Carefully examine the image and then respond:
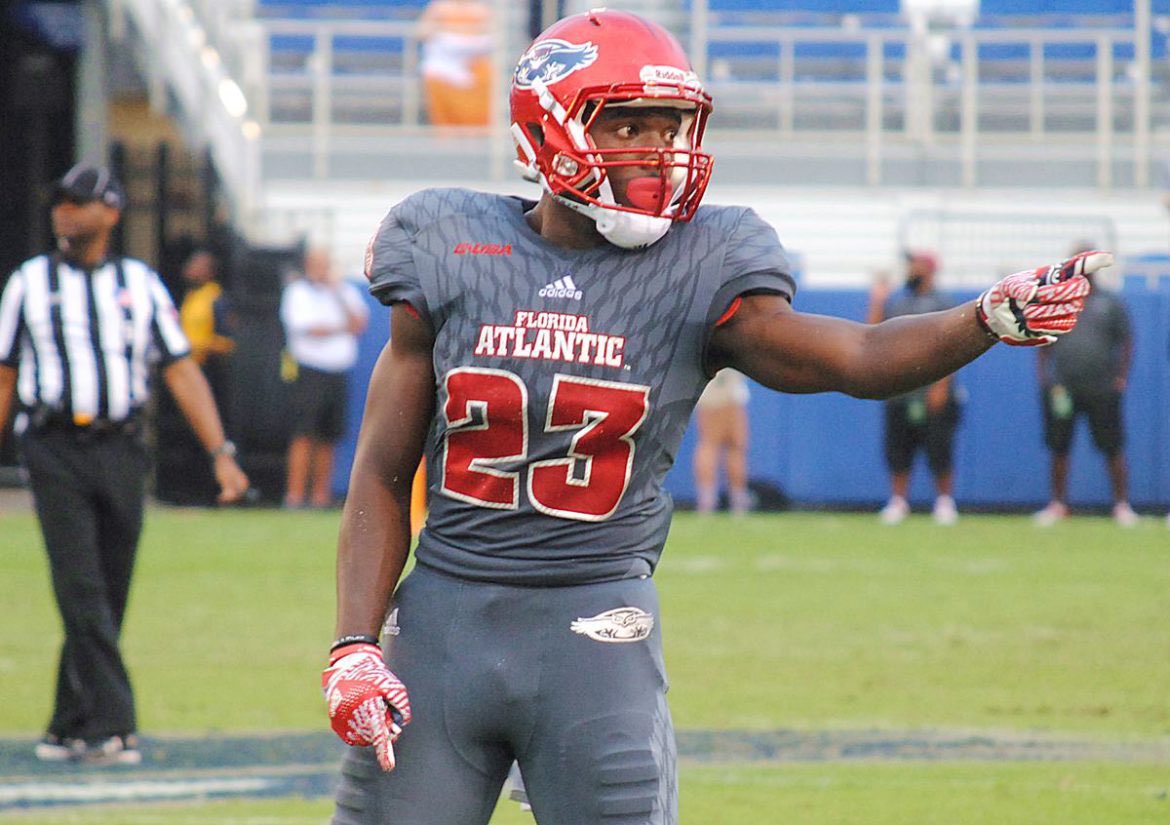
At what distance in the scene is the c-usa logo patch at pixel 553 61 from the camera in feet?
11.2

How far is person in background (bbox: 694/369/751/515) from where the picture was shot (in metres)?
16.0

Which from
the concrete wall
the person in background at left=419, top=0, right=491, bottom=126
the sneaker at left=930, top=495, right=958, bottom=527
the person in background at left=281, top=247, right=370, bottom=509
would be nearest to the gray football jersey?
the person in background at left=281, top=247, right=370, bottom=509

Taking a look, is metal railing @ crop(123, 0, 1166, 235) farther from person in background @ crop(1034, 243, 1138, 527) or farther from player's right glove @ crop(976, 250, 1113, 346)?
player's right glove @ crop(976, 250, 1113, 346)

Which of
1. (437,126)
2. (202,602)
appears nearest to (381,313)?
(437,126)

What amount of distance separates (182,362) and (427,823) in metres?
4.48

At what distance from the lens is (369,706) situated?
324cm

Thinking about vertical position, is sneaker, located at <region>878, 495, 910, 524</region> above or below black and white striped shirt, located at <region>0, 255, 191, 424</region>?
below

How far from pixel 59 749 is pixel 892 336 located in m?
4.70

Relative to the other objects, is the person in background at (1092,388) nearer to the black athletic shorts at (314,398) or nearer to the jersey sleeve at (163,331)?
the black athletic shorts at (314,398)

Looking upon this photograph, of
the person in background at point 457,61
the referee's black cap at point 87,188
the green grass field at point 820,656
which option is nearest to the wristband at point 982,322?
the green grass field at point 820,656

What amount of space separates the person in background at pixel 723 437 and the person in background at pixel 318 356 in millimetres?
2810

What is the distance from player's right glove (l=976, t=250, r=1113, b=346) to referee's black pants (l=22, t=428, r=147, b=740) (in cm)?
470

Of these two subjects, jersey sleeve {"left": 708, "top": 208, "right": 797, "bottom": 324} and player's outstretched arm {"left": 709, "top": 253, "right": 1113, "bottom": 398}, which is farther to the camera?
jersey sleeve {"left": 708, "top": 208, "right": 797, "bottom": 324}

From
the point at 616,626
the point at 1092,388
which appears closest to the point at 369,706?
the point at 616,626
